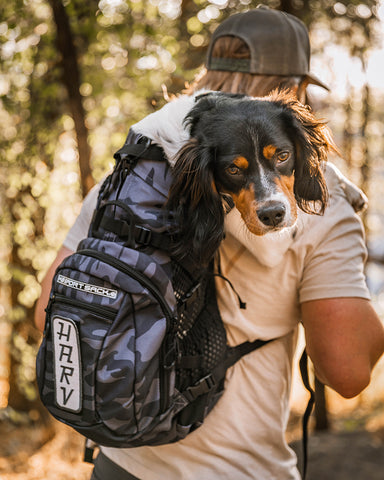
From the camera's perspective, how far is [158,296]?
4.66 ft

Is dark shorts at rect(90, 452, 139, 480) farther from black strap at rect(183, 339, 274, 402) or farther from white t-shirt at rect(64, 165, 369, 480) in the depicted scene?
black strap at rect(183, 339, 274, 402)

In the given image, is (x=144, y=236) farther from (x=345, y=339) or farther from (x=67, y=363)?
(x=345, y=339)

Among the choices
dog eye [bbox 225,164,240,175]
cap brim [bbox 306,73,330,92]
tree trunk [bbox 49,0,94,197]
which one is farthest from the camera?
tree trunk [bbox 49,0,94,197]

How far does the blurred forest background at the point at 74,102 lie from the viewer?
3.53 m

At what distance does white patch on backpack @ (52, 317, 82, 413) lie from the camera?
141cm

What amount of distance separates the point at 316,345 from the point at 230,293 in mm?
304

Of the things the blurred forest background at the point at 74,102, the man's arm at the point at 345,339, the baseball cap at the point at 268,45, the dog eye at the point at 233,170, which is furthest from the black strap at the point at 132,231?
the blurred forest background at the point at 74,102

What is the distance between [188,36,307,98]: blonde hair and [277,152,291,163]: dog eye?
302 millimetres

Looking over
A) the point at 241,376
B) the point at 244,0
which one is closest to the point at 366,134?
the point at 244,0

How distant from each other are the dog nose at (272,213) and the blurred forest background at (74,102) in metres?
1.74

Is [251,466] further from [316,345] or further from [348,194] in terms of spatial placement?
Result: [348,194]

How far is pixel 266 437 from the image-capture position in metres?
1.71

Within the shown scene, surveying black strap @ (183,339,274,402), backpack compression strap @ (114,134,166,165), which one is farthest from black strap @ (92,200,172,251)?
black strap @ (183,339,274,402)

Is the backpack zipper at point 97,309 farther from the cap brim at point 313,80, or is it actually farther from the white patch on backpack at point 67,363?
the cap brim at point 313,80
